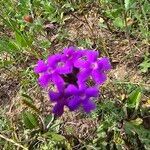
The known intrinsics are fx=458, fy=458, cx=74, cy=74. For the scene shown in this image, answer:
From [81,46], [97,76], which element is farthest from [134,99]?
[81,46]

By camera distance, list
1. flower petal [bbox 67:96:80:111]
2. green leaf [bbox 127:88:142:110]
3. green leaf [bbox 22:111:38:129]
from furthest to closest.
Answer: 1. green leaf [bbox 22:111:38:129]
2. green leaf [bbox 127:88:142:110]
3. flower petal [bbox 67:96:80:111]

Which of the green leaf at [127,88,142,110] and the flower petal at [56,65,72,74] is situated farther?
the green leaf at [127,88,142,110]

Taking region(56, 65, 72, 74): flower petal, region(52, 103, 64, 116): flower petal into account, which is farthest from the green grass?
region(56, 65, 72, 74): flower petal

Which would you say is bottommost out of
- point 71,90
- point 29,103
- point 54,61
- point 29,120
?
point 29,120

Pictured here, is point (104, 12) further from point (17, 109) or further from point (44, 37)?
point (17, 109)

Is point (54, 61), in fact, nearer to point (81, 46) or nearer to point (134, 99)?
point (134, 99)

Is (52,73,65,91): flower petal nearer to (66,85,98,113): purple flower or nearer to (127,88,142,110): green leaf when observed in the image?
(66,85,98,113): purple flower

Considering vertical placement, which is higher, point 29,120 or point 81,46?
point 81,46

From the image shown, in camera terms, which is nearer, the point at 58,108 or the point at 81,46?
the point at 58,108
